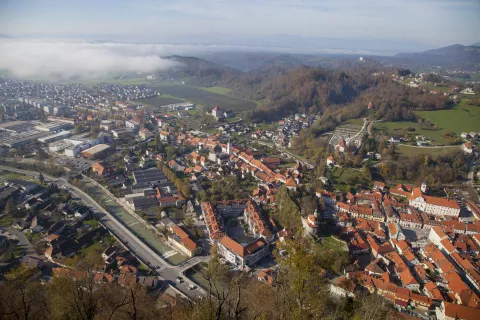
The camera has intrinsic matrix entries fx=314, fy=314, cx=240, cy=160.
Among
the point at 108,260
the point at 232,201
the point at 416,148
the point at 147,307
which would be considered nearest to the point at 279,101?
the point at 416,148

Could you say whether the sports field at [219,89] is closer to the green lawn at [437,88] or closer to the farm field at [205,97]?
the farm field at [205,97]

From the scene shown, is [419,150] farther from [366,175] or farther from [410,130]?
[366,175]

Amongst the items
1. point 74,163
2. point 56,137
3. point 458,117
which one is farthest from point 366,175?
point 56,137

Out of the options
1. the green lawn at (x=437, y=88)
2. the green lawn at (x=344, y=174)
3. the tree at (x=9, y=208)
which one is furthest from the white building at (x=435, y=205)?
the green lawn at (x=437, y=88)

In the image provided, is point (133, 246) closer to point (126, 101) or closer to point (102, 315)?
point (102, 315)

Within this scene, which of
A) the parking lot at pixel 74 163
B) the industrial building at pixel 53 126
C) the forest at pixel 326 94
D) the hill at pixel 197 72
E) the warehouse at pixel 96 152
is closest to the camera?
the parking lot at pixel 74 163
